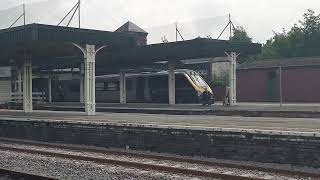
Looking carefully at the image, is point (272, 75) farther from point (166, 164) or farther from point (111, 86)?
point (166, 164)

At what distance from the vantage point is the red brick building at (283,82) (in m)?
41.0

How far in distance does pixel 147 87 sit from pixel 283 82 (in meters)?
11.7

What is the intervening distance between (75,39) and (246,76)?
23.2m

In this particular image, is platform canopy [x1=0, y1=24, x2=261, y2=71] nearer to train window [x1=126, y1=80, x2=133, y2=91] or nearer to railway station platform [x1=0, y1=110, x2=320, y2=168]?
train window [x1=126, y1=80, x2=133, y2=91]

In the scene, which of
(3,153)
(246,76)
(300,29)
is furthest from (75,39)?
(300,29)

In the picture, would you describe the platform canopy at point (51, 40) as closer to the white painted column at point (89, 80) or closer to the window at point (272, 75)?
the white painted column at point (89, 80)

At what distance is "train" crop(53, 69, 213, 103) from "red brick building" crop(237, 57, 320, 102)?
6722mm

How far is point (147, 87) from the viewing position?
136 ft

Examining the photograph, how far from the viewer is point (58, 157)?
15.9 meters

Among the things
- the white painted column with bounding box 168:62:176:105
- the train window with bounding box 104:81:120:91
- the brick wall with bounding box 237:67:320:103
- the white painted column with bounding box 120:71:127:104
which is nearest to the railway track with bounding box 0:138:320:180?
the white painted column with bounding box 168:62:176:105

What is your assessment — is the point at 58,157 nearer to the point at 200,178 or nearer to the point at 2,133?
the point at 200,178

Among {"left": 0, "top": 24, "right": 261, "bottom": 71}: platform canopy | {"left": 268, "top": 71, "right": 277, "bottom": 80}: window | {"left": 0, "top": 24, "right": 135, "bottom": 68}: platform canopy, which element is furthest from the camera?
{"left": 268, "top": 71, "right": 277, "bottom": 80}: window

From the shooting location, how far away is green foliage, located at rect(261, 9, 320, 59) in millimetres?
68938

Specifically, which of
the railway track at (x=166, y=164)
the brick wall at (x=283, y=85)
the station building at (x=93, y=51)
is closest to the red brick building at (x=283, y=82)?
the brick wall at (x=283, y=85)
